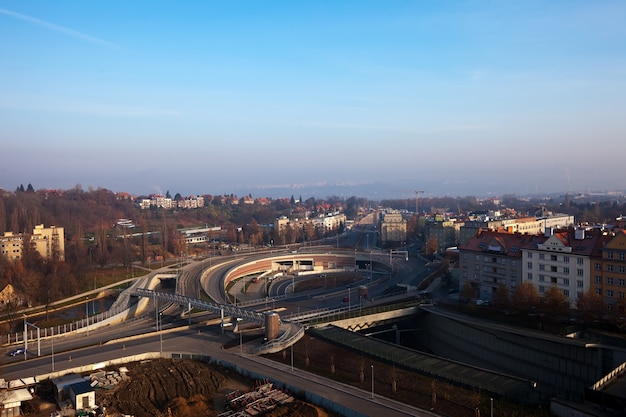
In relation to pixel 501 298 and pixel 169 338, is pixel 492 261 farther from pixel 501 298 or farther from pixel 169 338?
pixel 169 338

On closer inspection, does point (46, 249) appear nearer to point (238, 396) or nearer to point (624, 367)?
point (238, 396)

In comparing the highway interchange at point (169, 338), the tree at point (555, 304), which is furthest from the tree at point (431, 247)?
the tree at point (555, 304)

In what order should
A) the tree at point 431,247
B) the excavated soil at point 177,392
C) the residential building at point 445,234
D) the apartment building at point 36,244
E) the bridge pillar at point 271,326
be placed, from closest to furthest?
the excavated soil at point 177,392 → the bridge pillar at point 271,326 → the apartment building at point 36,244 → the tree at point 431,247 → the residential building at point 445,234

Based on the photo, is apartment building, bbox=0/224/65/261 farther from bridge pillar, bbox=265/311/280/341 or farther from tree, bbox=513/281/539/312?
tree, bbox=513/281/539/312

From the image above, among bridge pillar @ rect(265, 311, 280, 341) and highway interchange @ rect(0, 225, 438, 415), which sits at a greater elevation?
bridge pillar @ rect(265, 311, 280, 341)

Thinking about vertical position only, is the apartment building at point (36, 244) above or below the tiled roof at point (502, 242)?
Answer: below

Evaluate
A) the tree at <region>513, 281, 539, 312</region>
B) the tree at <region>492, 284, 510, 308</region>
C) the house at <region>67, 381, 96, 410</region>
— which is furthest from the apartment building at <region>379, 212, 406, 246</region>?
the house at <region>67, 381, 96, 410</region>

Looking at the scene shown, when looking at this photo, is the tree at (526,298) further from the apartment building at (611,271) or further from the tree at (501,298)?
the apartment building at (611,271)

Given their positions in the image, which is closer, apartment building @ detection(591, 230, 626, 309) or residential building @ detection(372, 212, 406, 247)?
apartment building @ detection(591, 230, 626, 309)

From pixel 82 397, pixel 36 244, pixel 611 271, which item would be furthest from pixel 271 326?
pixel 36 244

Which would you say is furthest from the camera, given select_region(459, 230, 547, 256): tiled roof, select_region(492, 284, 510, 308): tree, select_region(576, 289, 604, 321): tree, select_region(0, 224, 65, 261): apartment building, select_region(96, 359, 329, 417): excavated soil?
select_region(0, 224, 65, 261): apartment building
